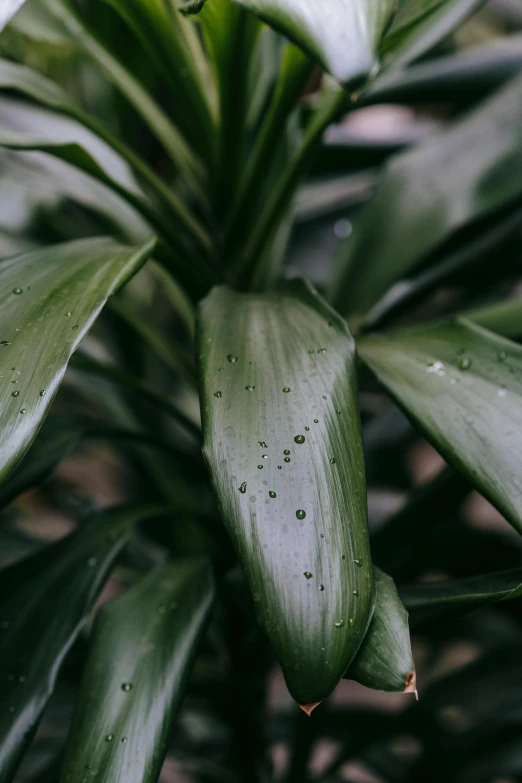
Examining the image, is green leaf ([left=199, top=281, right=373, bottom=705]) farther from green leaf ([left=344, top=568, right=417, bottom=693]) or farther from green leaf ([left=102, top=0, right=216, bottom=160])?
green leaf ([left=102, top=0, right=216, bottom=160])

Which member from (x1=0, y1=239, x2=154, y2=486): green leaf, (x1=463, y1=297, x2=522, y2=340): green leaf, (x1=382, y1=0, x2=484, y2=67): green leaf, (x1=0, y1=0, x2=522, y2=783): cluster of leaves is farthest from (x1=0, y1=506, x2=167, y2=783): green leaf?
(x1=382, y1=0, x2=484, y2=67): green leaf

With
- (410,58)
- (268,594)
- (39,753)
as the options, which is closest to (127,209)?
(410,58)

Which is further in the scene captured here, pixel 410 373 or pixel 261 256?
pixel 261 256

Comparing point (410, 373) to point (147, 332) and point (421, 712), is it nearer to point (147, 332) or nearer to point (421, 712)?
point (147, 332)

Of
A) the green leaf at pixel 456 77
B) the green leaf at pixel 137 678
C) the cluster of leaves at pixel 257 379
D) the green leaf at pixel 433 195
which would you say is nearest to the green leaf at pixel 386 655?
the cluster of leaves at pixel 257 379

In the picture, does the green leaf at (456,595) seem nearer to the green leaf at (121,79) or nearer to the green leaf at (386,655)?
→ the green leaf at (386,655)

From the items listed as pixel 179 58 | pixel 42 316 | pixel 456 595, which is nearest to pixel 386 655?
pixel 456 595
